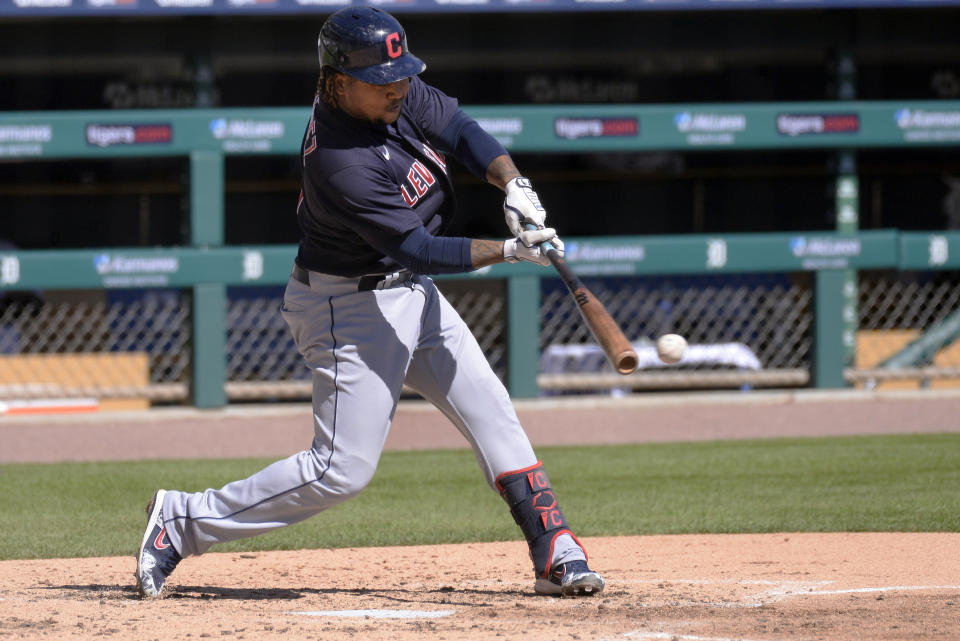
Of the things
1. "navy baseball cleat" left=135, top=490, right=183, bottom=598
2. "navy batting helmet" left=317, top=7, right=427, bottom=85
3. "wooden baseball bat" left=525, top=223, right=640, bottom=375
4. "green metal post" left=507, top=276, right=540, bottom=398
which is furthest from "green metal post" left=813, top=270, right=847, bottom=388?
"navy baseball cleat" left=135, top=490, right=183, bottom=598

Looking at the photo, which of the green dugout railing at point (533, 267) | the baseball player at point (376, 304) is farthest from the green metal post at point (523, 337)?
the baseball player at point (376, 304)

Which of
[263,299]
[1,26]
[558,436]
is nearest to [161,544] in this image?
[558,436]

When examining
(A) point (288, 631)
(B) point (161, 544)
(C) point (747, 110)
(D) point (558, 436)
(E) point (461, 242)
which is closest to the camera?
(A) point (288, 631)

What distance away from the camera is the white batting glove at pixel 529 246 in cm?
391

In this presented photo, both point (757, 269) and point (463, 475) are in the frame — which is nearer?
point (463, 475)

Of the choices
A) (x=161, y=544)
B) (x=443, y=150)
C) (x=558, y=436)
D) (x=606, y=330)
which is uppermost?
(x=443, y=150)

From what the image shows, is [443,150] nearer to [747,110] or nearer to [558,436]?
[558,436]

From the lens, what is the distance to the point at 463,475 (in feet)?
24.6

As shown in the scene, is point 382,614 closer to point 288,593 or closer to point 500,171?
point 288,593

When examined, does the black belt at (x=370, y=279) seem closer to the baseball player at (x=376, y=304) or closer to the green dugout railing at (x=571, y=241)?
the baseball player at (x=376, y=304)

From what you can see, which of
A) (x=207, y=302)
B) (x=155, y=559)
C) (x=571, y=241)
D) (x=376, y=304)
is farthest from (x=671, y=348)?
(x=207, y=302)

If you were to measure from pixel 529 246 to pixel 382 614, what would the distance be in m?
1.13

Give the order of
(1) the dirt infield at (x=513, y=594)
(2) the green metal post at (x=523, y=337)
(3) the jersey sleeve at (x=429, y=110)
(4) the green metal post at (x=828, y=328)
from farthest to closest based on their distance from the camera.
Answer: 1. (4) the green metal post at (x=828, y=328)
2. (2) the green metal post at (x=523, y=337)
3. (3) the jersey sleeve at (x=429, y=110)
4. (1) the dirt infield at (x=513, y=594)

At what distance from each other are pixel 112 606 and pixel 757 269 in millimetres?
7188
